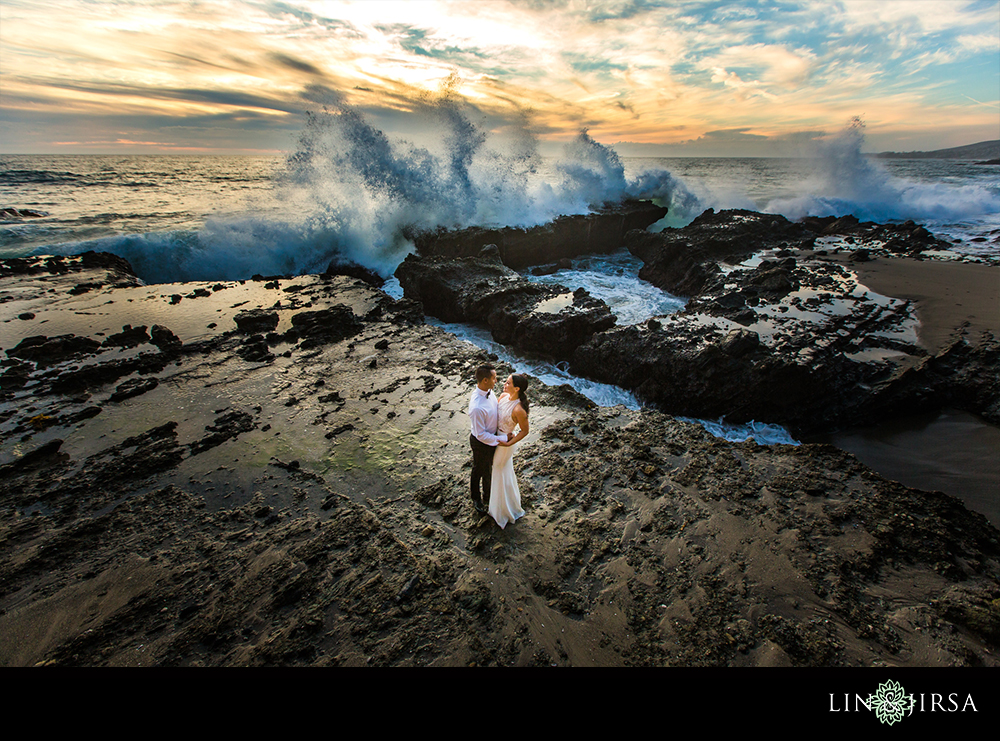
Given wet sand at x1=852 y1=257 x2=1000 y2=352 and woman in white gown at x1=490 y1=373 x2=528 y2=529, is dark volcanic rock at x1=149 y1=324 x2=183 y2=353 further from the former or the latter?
wet sand at x1=852 y1=257 x2=1000 y2=352

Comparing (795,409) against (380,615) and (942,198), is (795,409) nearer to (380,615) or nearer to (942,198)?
(380,615)

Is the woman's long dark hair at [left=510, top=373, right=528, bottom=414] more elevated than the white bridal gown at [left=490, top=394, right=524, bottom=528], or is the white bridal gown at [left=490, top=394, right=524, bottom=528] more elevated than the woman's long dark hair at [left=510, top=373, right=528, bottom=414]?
the woman's long dark hair at [left=510, top=373, right=528, bottom=414]

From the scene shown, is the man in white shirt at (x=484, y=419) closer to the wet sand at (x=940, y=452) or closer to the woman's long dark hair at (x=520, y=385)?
the woman's long dark hair at (x=520, y=385)

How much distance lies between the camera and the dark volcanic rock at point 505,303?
30.0 ft

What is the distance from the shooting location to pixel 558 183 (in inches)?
892

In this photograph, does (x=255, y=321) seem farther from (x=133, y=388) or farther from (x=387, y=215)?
(x=387, y=215)

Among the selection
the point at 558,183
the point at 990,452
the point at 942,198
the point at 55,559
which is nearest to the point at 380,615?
the point at 55,559

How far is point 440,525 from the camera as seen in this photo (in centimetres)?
388

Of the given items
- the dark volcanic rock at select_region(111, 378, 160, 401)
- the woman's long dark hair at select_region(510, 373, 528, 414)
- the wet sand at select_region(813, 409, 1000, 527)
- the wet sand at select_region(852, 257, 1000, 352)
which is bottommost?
the wet sand at select_region(813, 409, 1000, 527)
